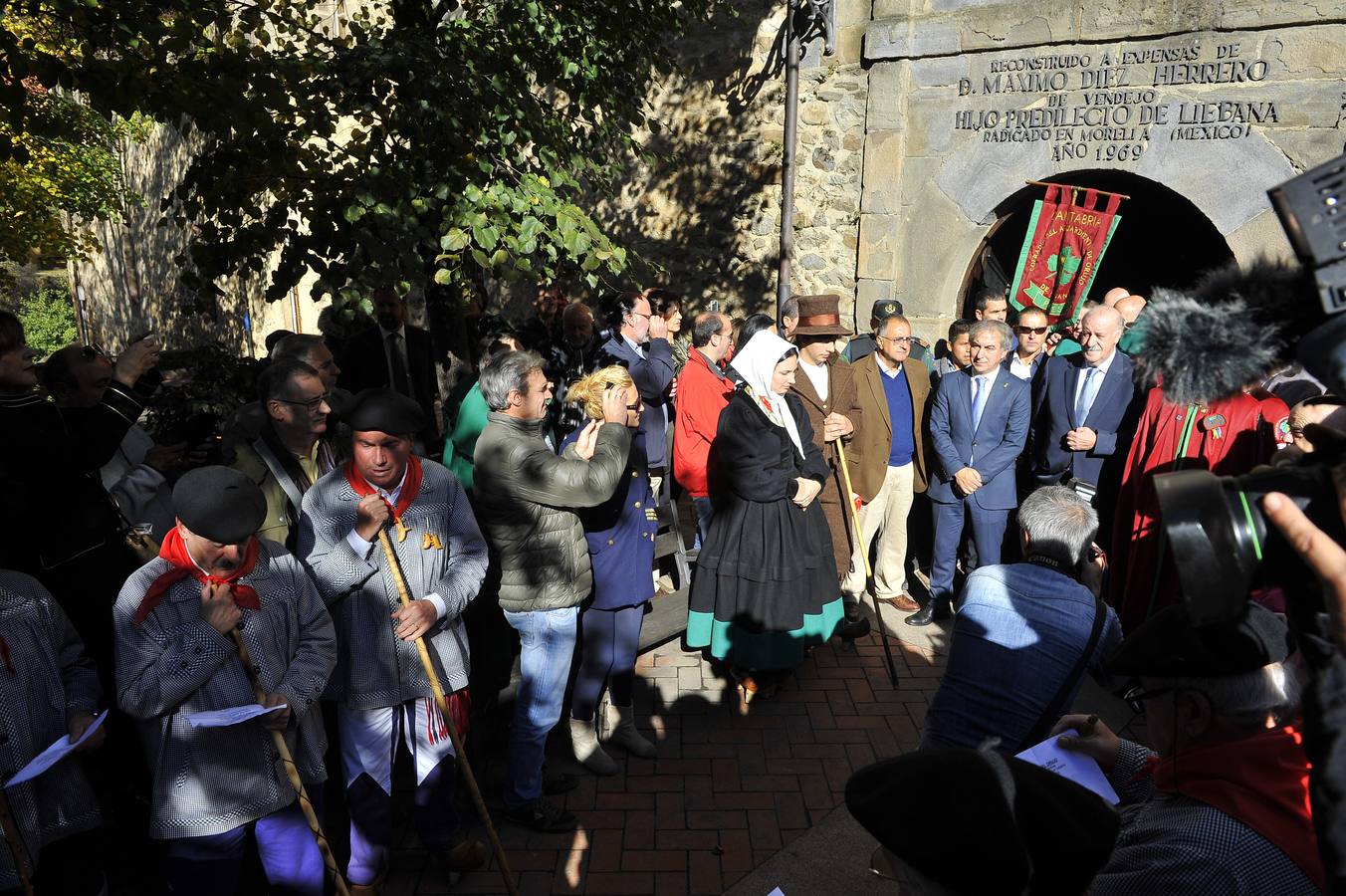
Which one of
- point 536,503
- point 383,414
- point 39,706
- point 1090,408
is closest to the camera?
point 39,706

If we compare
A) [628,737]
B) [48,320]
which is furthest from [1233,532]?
[48,320]

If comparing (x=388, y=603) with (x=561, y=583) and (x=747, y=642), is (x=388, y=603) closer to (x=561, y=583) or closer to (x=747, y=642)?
(x=561, y=583)

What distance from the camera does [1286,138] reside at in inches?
269

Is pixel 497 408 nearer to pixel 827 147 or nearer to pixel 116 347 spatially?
pixel 827 147

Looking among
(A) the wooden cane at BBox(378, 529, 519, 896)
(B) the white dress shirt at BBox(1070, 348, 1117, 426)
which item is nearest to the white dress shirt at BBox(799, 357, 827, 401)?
(B) the white dress shirt at BBox(1070, 348, 1117, 426)

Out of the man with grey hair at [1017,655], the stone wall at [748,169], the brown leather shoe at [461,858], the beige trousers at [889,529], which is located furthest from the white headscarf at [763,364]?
the stone wall at [748,169]

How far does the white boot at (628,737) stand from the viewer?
14.1 feet

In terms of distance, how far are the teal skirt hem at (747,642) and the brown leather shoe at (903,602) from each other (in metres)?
1.66

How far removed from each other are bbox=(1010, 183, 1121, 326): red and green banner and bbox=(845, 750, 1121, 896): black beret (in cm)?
702

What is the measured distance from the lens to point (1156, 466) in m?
4.48

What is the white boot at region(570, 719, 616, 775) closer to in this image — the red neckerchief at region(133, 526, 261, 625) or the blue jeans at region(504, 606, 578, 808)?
the blue jeans at region(504, 606, 578, 808)

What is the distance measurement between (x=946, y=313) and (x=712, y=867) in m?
6.40

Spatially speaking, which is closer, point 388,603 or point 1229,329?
point 1229,329

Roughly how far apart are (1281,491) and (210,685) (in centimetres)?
266
